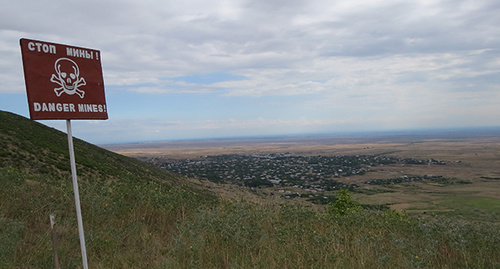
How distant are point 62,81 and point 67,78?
0.32 feet

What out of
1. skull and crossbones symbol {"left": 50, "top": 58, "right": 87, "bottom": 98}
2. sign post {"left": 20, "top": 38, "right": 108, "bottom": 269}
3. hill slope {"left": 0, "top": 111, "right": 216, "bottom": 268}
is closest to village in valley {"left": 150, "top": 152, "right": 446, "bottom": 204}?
hill slope {"left": 0, "top": 111, "right": 216, "bottom": 268}

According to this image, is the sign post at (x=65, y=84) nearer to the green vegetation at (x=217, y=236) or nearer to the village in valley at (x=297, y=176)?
the green vegetation at (x=217, y=236)

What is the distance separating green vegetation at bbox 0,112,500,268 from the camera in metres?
4.68

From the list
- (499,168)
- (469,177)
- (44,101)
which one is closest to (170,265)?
(44,101)

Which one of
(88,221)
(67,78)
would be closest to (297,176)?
(88,221)

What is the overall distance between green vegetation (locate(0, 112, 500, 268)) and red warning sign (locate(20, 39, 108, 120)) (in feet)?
7.90

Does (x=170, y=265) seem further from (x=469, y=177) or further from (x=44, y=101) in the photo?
(x=469, y=177)

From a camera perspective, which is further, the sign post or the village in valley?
the village in valley

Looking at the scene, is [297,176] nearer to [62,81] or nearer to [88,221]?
[88,221]

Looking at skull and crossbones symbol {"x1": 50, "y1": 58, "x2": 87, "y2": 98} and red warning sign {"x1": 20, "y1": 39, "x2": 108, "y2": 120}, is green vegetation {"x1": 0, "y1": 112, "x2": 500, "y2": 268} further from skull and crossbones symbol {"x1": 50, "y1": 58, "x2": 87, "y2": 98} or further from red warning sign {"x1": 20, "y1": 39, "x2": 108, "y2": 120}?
skull and crossbones symbol {"x1": 50, "y1": 58, "x2": 87, "y2": 98}

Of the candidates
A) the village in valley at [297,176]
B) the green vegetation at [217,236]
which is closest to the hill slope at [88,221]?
the green vegetation at [217,236]

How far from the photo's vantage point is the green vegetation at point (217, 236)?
4684mm

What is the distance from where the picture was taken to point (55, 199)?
711 centimetres

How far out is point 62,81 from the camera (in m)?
3.71
